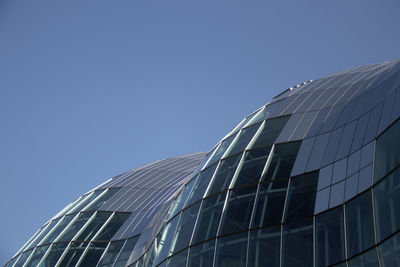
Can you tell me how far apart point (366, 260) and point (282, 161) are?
7.28 metres

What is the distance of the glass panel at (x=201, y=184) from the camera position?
80.2 feet

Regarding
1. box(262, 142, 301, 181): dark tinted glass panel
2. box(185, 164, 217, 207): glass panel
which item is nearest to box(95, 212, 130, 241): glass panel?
box(185, 164, 217, 207): glass panel

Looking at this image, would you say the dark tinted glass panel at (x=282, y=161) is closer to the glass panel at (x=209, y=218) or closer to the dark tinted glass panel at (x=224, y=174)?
the dark tinted glass panel at (x=224, y=174)

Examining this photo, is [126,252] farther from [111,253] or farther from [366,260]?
[366,260]

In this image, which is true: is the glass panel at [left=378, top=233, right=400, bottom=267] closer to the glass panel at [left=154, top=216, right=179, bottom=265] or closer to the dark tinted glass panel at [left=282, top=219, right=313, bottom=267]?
the dark tinted glass panel at [left=282, top=219, right=313, bottom=267]

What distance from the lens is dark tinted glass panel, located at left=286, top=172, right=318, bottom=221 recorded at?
20.0 meters

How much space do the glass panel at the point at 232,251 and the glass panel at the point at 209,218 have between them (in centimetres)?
82

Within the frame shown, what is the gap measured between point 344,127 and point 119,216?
17992mm

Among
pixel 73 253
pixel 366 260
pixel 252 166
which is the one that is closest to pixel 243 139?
pixel 252 166

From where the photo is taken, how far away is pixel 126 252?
30.8m

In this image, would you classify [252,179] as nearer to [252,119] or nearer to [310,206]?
[310,206]

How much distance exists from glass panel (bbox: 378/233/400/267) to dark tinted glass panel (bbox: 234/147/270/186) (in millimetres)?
7350

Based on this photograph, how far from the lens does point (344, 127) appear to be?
74.3 feet

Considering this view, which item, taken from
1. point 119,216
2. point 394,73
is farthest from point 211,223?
point 119,216
